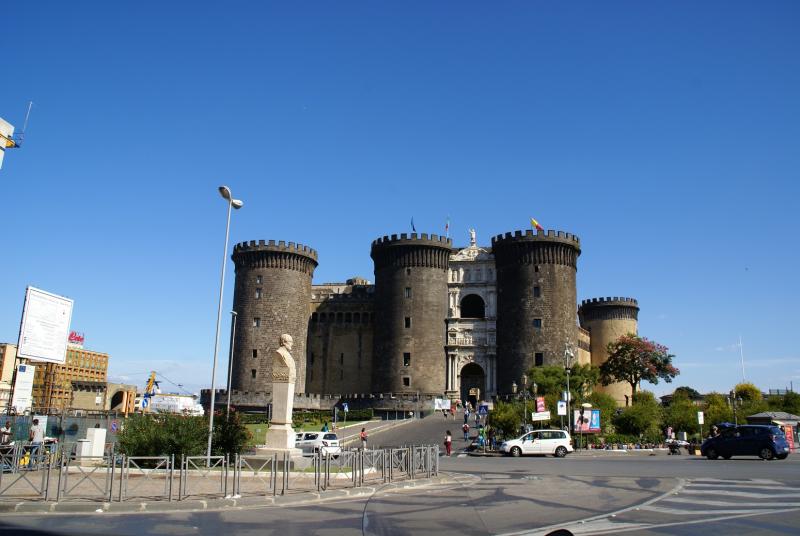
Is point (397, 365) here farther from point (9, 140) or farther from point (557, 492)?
point (557, 492)

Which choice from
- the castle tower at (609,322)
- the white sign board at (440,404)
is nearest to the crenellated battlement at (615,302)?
the castle tower at (609,322)

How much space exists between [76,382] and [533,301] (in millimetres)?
50217

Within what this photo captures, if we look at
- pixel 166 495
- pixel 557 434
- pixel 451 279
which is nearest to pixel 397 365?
pixel 451 279

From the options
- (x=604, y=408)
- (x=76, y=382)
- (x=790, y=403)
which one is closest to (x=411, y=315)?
(x=604, y=408)

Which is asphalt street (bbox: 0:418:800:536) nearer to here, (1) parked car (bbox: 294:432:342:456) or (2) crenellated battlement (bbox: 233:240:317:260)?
(1) parked car (bbox: 294:432:342:456)

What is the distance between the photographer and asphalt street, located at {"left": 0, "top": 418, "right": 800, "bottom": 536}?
34.5 ft

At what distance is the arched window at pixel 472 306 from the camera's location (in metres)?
70.6

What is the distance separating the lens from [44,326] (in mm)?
32750

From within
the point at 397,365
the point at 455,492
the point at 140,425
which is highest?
the point at 397,365

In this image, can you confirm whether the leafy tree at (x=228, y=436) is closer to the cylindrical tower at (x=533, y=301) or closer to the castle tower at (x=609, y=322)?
the cylindrical tower at (x=533, y=301)

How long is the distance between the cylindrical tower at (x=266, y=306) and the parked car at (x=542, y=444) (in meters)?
36.4

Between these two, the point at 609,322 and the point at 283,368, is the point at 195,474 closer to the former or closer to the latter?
the point at 283,368

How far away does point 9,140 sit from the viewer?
4053 cm

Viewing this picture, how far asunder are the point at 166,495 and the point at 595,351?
6878 centimetres
